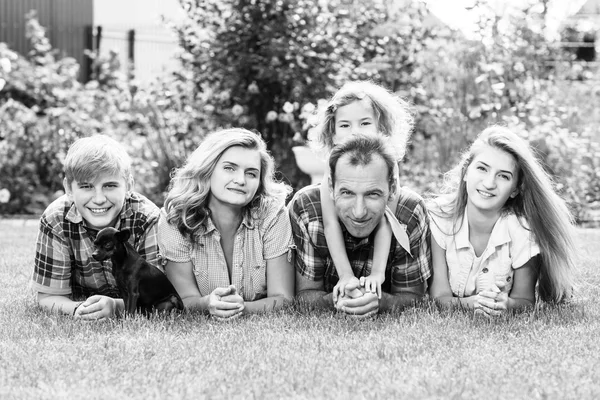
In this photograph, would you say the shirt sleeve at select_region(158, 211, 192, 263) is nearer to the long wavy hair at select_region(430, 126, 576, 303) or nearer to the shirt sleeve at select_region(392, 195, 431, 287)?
the shirt sleeve at select_region(392, 195, 431, 287)

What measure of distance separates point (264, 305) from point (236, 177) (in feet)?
2.17

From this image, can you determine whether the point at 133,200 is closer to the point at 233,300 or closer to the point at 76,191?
the point at 76,191

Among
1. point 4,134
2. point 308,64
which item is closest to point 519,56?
point 308,64

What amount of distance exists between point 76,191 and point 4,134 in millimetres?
5875

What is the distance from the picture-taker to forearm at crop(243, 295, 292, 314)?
4.27m

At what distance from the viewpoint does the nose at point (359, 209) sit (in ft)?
13.5

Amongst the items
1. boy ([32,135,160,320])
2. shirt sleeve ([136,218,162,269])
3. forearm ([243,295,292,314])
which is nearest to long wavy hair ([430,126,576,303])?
forearm ([243,295,292,314])

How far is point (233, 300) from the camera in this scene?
409 cm

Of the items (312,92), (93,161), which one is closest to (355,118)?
(93,161)

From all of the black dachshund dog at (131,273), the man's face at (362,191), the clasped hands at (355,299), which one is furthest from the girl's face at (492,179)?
the black dachshund dog at (131,273)

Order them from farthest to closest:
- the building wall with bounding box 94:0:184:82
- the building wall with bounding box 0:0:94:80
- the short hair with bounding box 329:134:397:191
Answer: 1. the building wall with bounding box 94:0:184:82
2. the building wall with bounding box 0:0:94:80
3. the short hair with bounding box 329:134:397:191

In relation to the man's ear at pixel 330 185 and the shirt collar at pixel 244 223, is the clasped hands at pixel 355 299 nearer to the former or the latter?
the man's ear at pixel 330 185

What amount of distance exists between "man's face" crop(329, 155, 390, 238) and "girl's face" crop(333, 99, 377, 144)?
642 mm

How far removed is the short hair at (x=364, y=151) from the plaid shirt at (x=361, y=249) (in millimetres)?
244
